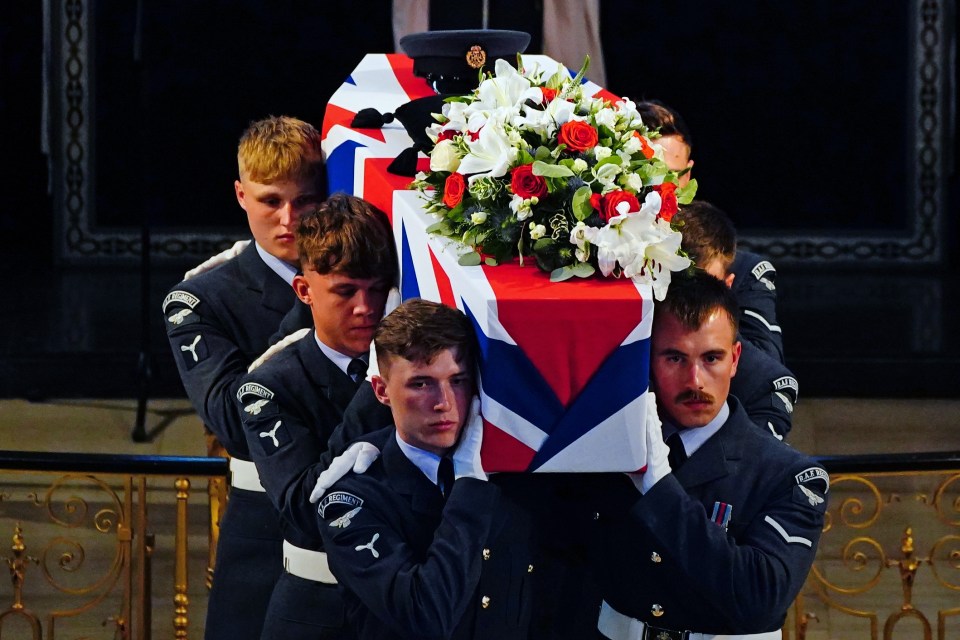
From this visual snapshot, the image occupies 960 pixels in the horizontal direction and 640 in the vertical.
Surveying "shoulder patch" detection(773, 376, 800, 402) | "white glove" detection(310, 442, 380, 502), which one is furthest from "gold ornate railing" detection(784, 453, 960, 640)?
"white glove" detection(310, 442, 380, 502)

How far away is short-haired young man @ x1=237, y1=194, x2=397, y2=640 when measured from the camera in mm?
2818

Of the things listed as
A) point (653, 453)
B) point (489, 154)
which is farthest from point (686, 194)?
point (653, 453)

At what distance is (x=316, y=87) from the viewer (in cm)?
850

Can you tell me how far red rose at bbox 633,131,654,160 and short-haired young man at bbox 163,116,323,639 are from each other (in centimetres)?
90

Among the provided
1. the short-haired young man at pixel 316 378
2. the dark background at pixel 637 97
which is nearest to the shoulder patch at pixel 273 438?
the short-haired young man at pixel 316 378

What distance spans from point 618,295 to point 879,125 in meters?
6.68

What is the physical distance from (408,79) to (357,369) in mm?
983

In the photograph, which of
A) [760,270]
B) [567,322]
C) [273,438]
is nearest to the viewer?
[567,322]

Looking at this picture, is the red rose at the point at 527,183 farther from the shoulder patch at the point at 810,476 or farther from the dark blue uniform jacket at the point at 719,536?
the shoulder patch at the point at 810,476

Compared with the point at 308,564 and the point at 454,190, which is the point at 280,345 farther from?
the point at 454,190

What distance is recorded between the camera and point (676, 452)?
8.50 feet

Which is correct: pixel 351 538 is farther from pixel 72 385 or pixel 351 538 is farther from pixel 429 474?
pixel 72 385

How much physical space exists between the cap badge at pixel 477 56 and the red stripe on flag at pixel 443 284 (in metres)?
0.67

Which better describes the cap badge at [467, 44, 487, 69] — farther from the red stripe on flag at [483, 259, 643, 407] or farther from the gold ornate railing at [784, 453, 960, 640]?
the gold ornate railing at [784, 453, 960, 640]
